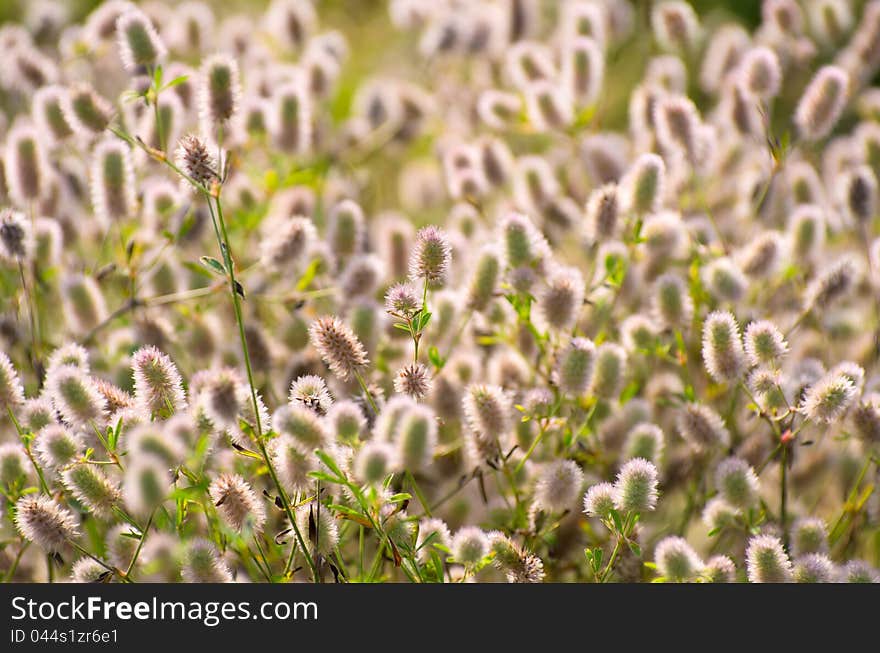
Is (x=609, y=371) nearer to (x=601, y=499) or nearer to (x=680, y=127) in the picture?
(x=601, y=499)

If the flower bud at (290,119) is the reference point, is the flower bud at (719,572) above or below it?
below

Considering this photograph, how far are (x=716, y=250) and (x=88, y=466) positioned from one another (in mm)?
1119

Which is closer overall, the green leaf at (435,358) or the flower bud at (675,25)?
the green leaf at (435,358)

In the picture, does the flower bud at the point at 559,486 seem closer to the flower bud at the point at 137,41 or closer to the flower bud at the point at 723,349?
the flower bud at the point at 723,349

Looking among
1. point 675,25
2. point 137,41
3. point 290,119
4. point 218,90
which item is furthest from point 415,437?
point 675,25

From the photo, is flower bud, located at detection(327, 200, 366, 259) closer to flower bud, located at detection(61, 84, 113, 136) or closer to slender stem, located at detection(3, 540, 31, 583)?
flower bud, located at detection(61, 84, 113, 136)

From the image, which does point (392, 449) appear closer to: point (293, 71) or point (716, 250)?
point (716, 250)

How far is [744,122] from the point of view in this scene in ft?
6.42

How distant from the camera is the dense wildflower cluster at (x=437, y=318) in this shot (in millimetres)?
1206

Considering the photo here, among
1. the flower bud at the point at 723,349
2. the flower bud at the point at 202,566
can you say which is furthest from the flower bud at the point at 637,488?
the flower bud at the point at 202,566

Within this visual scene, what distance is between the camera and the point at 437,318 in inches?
62.1

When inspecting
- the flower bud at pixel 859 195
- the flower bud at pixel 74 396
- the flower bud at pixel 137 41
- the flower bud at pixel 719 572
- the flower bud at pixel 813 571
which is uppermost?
the flower bud at pixel 137 41

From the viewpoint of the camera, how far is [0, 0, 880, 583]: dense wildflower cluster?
47.5 inches

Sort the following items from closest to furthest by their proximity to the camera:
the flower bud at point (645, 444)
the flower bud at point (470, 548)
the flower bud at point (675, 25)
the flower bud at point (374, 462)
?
the flower bud at point (374, 462)
the flower bud at point (470, 548)
the flower bud at point (645, 444)
the flower bud at point (675, 25)
